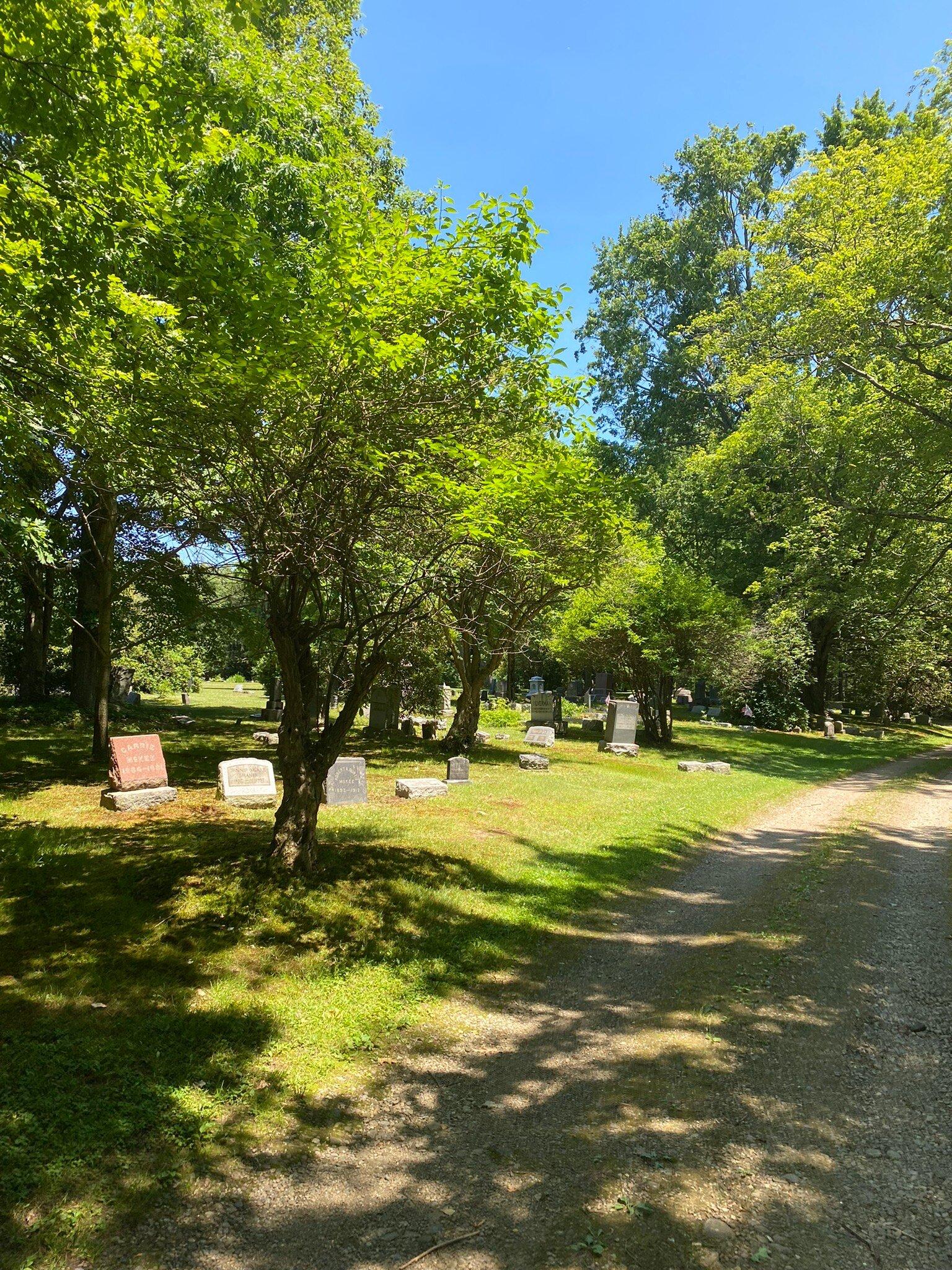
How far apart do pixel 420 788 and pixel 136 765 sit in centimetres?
468

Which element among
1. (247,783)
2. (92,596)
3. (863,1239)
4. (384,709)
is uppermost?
(92,596)

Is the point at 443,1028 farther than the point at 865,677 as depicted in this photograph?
No

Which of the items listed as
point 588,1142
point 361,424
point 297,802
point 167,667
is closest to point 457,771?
point 297,802

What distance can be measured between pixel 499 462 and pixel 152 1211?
5758mm

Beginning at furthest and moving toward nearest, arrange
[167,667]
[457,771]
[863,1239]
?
[167,667]
[457,771]
[863,1239]

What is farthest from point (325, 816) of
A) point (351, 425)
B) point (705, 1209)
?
point (705, 1209)

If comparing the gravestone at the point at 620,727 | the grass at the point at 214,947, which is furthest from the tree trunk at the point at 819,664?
the grass at the point at 214,947

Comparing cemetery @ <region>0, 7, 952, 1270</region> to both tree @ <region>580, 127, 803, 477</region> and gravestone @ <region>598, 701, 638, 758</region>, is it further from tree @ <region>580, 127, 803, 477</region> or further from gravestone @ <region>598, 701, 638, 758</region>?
tree @ <region>580, 127, 803, 477</region>

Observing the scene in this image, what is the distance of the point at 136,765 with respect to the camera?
1166cm

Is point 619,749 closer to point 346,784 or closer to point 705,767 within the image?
point 705,767

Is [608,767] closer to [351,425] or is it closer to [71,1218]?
[351,425]

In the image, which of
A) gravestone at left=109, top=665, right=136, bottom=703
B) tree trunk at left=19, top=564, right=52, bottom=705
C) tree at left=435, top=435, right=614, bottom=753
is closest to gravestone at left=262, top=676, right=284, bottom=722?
gravestone at left=109, top=665, right=136, bottom=703

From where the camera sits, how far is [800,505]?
23047 mm

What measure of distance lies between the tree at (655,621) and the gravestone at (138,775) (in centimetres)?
1247
